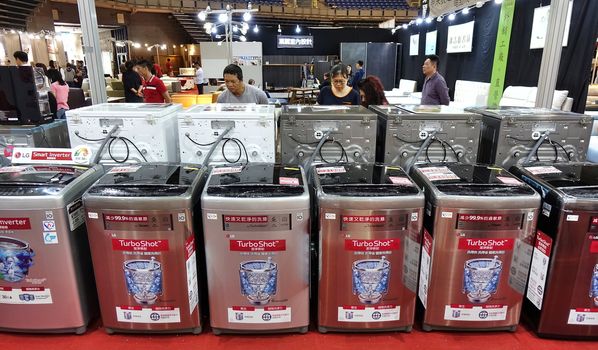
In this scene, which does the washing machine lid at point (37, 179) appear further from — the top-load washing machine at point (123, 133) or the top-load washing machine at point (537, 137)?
the top-load washing machine at point (537, 137)

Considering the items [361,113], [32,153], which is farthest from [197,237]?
[361,113]

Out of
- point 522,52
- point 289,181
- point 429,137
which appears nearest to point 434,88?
point 429,137

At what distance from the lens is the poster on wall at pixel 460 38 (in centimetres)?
869

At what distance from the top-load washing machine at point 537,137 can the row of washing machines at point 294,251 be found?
0.42 m

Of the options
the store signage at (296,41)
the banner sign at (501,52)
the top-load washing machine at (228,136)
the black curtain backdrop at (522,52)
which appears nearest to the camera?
the top-load washing machine at (228,136)

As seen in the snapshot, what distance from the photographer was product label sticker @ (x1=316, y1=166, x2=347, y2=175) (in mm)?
1769

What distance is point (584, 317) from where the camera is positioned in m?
1.61

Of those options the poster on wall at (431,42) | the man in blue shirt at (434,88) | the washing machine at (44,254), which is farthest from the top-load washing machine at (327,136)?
the poster on wall at (431,42)

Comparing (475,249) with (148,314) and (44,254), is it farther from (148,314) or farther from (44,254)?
(44,254)

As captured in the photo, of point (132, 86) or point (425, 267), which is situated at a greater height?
point (132, 86)

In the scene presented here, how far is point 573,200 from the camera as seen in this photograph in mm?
1457

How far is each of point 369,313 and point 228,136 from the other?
1076 mm

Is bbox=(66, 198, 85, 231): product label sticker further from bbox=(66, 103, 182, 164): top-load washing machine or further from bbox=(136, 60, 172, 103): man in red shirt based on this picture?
bbox=(136, 60, 172, 103): man in red shirt

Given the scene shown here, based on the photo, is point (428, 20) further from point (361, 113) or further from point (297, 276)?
point (297, 276)
